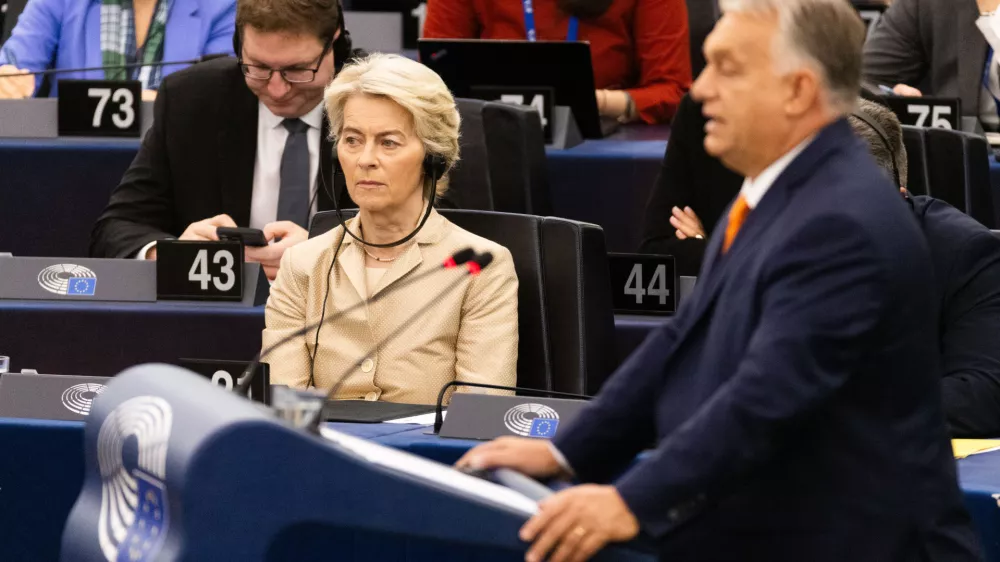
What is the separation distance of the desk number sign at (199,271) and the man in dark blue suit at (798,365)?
1671mm

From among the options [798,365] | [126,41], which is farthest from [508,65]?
[798,365]

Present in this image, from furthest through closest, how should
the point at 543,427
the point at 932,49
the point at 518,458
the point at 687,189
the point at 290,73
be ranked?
1. the point at 932,49
2. the point at 687,189
3. the point at 290,73
4. the point at 543,427
5. the point at 518,458

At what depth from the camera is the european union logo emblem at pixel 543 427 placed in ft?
7.37

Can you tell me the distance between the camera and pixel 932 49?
15.4 feet

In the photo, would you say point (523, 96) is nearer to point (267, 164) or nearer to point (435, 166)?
point (267, 164)

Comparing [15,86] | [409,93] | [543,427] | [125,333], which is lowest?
[125,333]

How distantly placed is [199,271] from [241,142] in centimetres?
53

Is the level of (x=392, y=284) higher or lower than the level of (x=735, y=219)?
lower

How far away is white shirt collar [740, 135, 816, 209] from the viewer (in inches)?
60.1

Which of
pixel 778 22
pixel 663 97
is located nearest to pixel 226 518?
pixel 778 22

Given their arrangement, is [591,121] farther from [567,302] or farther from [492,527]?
[492,527]

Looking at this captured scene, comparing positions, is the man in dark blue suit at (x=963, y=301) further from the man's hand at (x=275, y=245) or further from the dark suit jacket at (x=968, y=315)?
the man's hand at (x=275, y=245)

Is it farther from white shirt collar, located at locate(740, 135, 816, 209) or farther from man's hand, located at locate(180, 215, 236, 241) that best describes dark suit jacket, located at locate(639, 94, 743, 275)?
white shirt collar, located at locate(740, 135, 816, 209)

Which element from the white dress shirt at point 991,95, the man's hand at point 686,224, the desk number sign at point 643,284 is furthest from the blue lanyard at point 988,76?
the desk number sign at point 643,284
